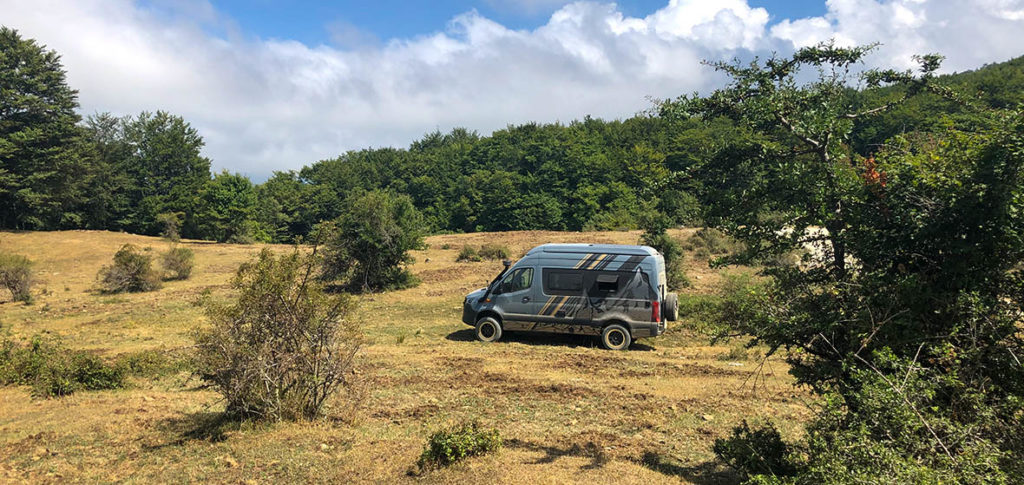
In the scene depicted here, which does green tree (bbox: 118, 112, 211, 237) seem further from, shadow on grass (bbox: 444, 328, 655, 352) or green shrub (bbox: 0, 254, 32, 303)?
shadow on grass (bbox: 444, 328, 655, 352)

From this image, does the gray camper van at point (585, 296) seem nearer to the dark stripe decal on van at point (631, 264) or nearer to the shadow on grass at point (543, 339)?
the dark stripe decal on van at point (631, 264)

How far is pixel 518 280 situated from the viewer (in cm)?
1429

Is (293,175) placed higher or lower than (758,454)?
higher

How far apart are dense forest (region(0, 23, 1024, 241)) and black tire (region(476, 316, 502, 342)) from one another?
30.1 meters

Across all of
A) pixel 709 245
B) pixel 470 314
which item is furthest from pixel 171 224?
pixel 470 314

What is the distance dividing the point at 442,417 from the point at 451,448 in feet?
7.90

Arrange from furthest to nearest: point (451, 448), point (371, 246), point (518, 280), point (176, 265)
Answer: point (176, 265) < point (371, 246) < point (518, 280) < point (451, 448)

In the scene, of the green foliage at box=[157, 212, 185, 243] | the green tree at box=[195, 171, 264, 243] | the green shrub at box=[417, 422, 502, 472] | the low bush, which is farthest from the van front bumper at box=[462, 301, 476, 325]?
the green tree at box=[195, 171, 264, 243]

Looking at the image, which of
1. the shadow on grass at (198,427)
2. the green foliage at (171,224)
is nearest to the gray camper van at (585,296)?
the shadow on grass at (198,427)

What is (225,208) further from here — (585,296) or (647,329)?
(647,329)

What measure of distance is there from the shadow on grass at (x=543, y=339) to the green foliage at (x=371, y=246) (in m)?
8.90

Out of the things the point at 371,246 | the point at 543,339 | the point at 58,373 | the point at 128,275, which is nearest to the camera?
the point at 58,373

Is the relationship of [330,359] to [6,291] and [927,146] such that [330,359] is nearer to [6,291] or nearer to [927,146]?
[927,146]

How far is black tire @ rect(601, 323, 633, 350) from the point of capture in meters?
13.7
